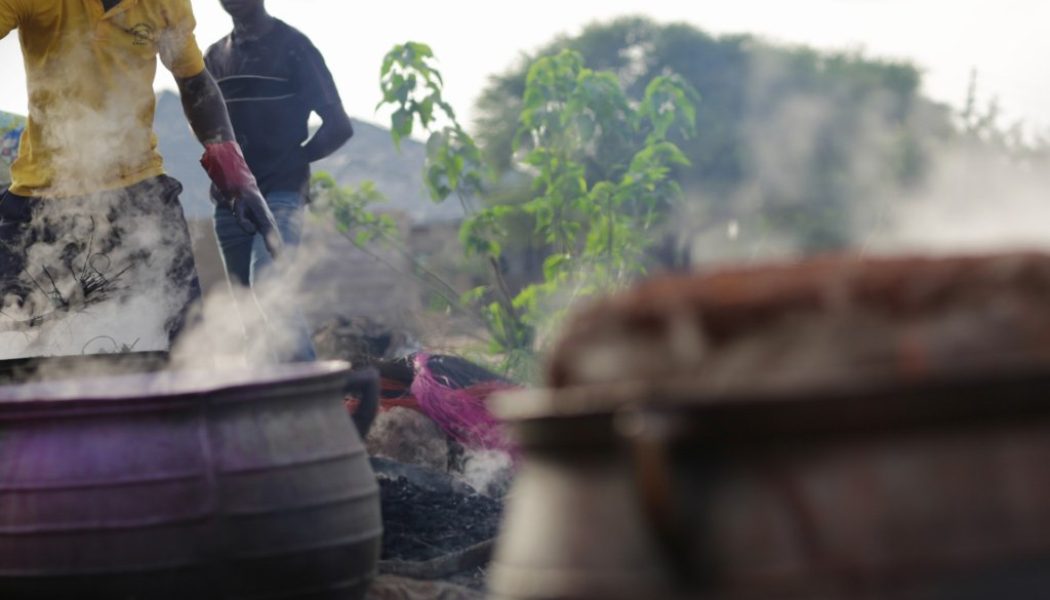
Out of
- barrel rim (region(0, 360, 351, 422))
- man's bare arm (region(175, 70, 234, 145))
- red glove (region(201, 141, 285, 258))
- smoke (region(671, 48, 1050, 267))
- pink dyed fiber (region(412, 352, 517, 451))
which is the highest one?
man's bare arm (region(175, 70, 234, 145))

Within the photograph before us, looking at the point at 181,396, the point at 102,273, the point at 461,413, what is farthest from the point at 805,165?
the point at 181,396

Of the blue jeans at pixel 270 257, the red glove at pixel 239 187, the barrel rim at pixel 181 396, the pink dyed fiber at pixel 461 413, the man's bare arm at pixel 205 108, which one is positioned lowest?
the pink dyed fiber at pixel 461 413

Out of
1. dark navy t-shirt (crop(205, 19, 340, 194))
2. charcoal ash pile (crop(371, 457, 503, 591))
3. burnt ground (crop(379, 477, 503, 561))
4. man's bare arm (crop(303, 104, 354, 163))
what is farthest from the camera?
man's bare arm (crop(303, 104, 354, 163))

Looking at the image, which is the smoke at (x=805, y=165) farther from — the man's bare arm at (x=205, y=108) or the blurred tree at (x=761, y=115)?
the man's bare arm at (x=205, y=108)

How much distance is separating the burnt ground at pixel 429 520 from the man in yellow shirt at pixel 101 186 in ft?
4.04

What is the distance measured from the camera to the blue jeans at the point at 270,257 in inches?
290

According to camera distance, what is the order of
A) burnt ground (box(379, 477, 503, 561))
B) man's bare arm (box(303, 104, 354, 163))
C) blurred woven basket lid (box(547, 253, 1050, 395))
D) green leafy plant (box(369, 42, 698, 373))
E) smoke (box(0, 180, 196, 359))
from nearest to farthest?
blurred woven basket lid (box(547, 253, 1050, 395)) < burnt ground (box(379, 477, 503, 561)) < smoke (box(0, 180, 196, 359)) < man's bare arm (box(303, 104, 354, 163)) < green leafy plant (box(369, 42, 698, 373))

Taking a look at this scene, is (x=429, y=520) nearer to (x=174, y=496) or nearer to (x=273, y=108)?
(x=174, y=496)

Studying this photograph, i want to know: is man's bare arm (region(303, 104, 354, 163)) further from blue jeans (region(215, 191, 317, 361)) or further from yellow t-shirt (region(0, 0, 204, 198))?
yellow t-shirt (region(0, 0, 204, 198))

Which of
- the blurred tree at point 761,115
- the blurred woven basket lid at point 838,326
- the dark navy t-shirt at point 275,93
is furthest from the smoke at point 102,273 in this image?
the blurred tree at point 761,115

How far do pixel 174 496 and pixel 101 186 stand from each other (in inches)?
123

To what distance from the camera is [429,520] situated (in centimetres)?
625

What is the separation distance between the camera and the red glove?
6711 millimetres

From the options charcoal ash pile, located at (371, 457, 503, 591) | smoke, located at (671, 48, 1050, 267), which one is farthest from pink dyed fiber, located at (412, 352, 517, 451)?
smoke, located at (671, 48, 1050, 267)
